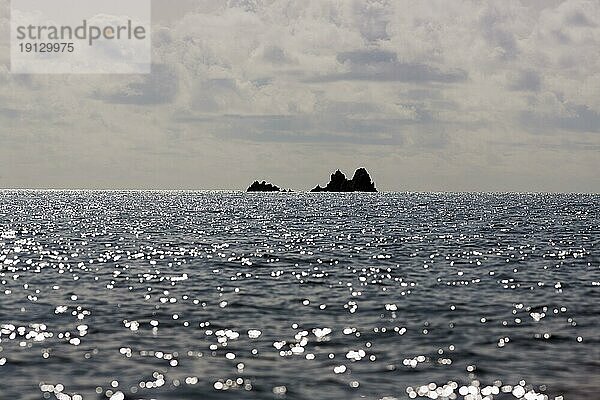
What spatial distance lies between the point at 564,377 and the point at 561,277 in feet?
89.2

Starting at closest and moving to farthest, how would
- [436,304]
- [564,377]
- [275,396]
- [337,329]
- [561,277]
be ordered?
[275,396]
[564,377]
[337,329]
[436,304]
[561,277]

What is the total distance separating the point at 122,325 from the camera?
99.3 ft

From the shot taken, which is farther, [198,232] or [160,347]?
[198,232]

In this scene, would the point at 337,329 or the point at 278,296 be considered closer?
the point at 337,329

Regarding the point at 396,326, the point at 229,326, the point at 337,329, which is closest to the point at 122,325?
the point at 229,326

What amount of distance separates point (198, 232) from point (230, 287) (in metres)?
57.7

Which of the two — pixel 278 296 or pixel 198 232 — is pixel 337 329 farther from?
pixel 198 232

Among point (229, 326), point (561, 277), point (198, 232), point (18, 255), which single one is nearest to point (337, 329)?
point (229, 326)

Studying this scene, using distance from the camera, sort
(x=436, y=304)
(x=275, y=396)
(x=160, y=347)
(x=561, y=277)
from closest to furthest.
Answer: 1. (x=275, y=396)
2. (x=160, y=347)
3. (x=436, y=304)
4. (x=561, y=277)

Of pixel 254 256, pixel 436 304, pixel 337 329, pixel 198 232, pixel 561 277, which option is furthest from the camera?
pixel 198 232

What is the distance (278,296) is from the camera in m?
38.9

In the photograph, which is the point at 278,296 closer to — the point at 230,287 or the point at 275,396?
the point at 230,287

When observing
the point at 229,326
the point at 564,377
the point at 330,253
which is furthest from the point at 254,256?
the point at 564,377

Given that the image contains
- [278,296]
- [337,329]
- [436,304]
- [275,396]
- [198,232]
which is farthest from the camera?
[198,232]
